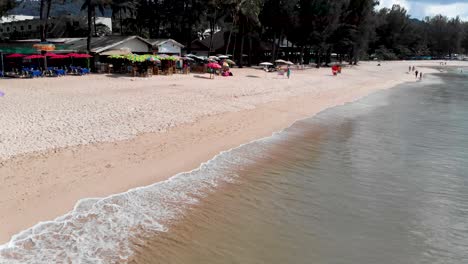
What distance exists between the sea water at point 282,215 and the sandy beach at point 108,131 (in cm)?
77

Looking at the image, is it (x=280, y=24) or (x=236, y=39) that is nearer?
(x=280, y=24)

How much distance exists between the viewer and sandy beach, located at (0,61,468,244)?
9703 mm

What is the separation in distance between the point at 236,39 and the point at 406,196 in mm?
46690

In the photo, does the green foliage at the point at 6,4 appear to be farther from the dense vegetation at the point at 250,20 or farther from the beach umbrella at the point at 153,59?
the beach umbrella at the point at 153,59

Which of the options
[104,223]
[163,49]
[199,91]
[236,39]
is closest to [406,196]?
[104,223]

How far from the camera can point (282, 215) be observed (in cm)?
936

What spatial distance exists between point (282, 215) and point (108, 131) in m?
7.84

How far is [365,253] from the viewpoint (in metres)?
7.88

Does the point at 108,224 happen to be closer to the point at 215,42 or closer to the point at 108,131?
the point at 108,131

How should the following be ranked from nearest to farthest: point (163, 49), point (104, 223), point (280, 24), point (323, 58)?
point (104, 223) < point (163, 49) < point (280, 24) < point (323, 58)

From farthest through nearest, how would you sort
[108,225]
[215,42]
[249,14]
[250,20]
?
[215,42] → [250,20] → [249,14] → [108,225]

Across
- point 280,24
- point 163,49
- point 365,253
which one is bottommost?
point 365,253

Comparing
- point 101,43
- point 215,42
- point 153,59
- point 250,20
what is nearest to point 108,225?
point 153,59

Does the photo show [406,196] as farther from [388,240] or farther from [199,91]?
[199,91]
